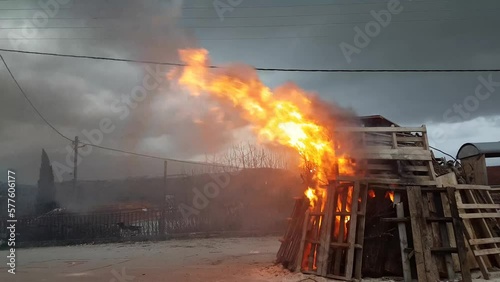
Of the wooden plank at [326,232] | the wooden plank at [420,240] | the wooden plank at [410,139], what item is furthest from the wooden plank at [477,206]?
the wooden plank at [326,232]

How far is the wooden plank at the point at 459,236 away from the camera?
8938mm

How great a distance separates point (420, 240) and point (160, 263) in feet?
28.3

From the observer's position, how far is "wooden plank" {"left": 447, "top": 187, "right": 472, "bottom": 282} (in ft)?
29.3

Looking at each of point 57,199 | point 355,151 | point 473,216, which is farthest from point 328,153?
point 57,199

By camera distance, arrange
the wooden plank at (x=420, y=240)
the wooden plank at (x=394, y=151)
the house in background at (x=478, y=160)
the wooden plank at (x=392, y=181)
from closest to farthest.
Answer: the wooden plank at (x=420, y=240), the wooden plank at (x=392, y=181), the wooden plank at (x=394, y=151), the house in background at (x=478, y=160)

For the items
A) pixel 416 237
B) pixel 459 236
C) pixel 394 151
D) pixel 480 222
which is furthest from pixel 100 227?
pixel 480 222

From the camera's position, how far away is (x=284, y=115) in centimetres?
1125

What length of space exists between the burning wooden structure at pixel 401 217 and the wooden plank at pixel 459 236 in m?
0.02

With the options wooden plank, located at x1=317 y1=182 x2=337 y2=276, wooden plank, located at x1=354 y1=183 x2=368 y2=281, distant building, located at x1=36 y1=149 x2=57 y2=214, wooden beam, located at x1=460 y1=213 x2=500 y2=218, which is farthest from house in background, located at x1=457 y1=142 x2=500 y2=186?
distant building, located at x1=36 y1=149 x2=57 y2=214

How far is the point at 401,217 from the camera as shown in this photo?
31.6 feet

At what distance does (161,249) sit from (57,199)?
58.4 ft

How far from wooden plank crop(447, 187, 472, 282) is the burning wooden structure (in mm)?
21

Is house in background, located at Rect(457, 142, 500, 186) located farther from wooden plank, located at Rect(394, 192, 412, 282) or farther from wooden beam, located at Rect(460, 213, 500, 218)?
wooden plank, located at Rect(394, 192, 412, 282)

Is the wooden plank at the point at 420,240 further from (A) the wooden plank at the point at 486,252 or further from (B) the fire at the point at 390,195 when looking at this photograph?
(A) the wooden plank at the point at 486,252
